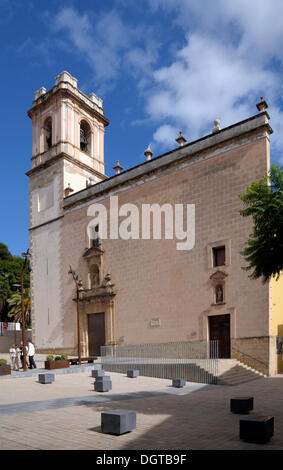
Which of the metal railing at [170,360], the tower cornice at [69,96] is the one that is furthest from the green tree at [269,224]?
the tower cornice at [69,96]

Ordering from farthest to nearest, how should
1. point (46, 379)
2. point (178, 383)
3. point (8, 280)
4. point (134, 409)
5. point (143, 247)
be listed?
point (8, 280)
point (143, 247)
point (46, 379)
point (178, 383)
point (134, 409)

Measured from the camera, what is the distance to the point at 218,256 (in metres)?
22.1

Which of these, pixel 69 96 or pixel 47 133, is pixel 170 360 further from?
pixel 47 133

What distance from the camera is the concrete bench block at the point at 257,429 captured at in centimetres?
720

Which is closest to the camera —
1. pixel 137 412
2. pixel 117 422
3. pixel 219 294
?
pixel 117 422

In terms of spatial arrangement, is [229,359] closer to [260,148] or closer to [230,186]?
[230,186]

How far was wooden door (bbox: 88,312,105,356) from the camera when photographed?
89.4ft

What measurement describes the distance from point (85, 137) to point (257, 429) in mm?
30382

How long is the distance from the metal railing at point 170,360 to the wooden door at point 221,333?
1.43ft

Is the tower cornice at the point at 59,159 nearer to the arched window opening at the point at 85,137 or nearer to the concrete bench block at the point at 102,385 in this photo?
the arched window opening at the point at 85,137

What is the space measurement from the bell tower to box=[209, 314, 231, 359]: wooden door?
1217cm

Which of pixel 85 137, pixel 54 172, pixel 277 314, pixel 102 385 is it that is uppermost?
pixel 85 137

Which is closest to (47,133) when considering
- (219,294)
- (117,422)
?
(219,294)

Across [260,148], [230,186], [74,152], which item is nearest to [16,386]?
[230,186]
